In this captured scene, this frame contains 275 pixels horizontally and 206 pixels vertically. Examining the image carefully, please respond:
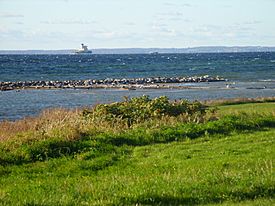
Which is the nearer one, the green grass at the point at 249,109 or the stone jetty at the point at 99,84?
the green grass at the point at 249,109

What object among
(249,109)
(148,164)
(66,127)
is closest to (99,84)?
(249,109)

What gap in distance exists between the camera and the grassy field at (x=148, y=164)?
457 inches

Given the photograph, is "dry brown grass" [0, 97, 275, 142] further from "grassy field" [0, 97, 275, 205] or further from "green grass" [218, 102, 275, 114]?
"green grass" [218, 102, 275, 114]

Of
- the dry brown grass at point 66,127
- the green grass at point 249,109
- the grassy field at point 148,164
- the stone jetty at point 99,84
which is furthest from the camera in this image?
the stone jetty at point 99,84

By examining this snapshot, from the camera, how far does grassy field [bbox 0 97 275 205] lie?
38.1 feet

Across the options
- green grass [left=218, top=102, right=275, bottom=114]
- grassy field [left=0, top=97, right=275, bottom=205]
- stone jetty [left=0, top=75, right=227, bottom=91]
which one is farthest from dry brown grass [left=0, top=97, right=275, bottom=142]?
stone jetty [left=0, top=75, right=227, bottom=91]

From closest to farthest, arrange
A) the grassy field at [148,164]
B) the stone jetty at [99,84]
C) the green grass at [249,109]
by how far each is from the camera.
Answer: the grassy field at [148,164]
the green grass at [249,109]
the stone jetty at [99,84]

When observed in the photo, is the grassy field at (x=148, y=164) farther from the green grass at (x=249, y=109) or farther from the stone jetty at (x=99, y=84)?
the stone jetty at (x=99, y=84)

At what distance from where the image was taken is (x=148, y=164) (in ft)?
50.8

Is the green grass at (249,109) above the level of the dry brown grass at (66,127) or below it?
below

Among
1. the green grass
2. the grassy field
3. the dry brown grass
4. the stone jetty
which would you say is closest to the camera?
the grassy field

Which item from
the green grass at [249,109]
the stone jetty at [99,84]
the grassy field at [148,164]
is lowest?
the stone jetty at [99,84]

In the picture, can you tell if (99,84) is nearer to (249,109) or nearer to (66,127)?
(249,109)

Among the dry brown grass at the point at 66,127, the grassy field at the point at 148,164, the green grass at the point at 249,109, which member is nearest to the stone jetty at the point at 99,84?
the green grass at the point at 249,109
